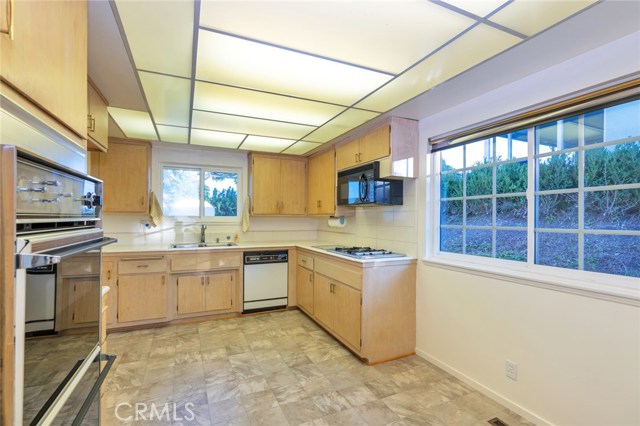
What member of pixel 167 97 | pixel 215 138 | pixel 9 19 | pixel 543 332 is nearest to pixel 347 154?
pixel 215 138

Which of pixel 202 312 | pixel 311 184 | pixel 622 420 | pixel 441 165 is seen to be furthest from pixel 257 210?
pixel 622 420

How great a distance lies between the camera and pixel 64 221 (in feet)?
2.95

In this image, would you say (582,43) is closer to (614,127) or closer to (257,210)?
(614,127)

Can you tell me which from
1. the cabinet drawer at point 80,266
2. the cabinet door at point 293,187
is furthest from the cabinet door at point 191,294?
the cabinet drawer at point 80,266

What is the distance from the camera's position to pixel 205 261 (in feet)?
12.2

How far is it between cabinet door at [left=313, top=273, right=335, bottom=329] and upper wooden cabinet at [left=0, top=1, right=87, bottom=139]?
256 centimetres

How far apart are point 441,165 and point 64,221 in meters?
2.72

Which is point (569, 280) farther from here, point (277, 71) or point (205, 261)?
point (205, 261)

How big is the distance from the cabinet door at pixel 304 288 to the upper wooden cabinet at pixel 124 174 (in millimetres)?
2133

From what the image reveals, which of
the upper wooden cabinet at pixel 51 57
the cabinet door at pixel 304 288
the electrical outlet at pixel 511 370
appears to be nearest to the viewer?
the upper wooden cabinet at pixel 51 57

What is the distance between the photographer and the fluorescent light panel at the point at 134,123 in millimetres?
2721

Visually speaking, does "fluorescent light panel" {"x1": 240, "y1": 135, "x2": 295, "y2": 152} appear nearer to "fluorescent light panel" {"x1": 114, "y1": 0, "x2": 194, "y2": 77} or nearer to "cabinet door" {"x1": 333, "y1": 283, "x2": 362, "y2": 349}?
"fluorescent light panel" {"x1": 114, "y1": 0, "x2": 194, "y2": 77}

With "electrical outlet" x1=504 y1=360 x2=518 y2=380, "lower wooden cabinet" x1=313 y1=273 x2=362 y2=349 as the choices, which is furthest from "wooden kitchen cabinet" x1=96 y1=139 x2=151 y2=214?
"electrical outlet" x1=504 y1=360 x2=518 y2=380

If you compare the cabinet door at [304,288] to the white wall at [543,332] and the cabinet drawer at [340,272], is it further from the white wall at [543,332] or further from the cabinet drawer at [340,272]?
the white wall at [543,332]
